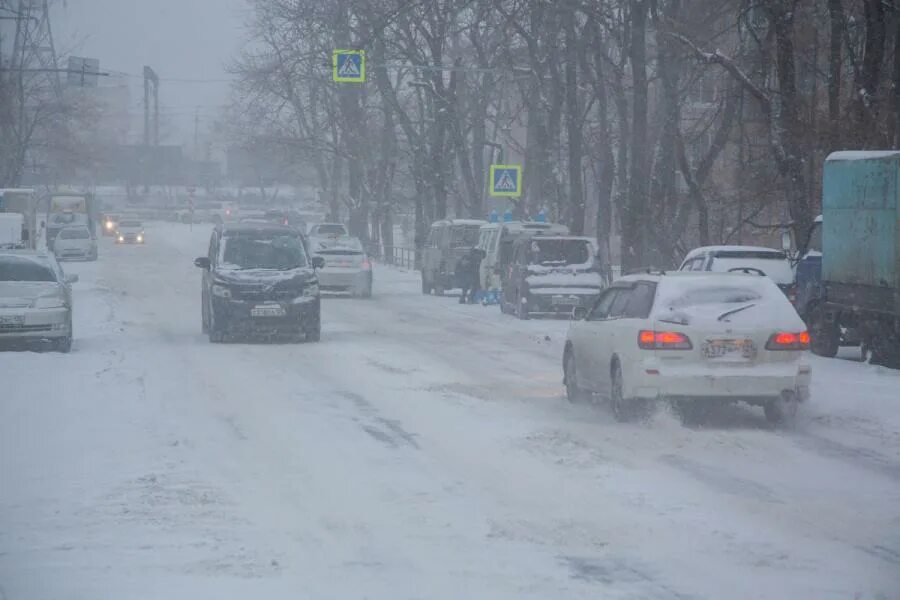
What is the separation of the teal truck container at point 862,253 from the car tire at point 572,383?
565cm

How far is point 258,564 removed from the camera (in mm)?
8102

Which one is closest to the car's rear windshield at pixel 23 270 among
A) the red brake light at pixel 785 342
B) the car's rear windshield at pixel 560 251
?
the car's rear windshield at pixel 560 251

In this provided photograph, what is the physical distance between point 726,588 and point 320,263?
18787mm

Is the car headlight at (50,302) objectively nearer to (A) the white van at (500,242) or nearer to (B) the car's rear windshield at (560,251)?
(B) the car's rear windshield at (560,251)

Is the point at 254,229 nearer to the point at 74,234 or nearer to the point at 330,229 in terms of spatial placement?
the point at 330,229

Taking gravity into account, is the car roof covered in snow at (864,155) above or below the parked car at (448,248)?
above

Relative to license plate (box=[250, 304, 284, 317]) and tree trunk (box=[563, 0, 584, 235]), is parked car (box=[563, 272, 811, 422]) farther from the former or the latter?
tree trunk (box=[563, 0, 584, 235])

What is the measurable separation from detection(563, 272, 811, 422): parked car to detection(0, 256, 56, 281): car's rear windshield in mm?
11805

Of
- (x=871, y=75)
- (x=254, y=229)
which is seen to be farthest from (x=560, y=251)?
(x=254, y=229)

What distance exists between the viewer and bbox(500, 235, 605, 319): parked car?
31.2 metres

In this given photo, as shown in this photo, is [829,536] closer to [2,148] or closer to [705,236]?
[705,236]

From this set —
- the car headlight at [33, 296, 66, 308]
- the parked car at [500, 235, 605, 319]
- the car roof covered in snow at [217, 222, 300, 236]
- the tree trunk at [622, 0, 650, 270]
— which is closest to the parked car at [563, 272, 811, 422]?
the car headlight at [33, 296, 66, 308]

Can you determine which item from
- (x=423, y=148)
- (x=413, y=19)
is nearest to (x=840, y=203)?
(x=413, y=19)

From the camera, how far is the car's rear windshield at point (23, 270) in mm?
22881
